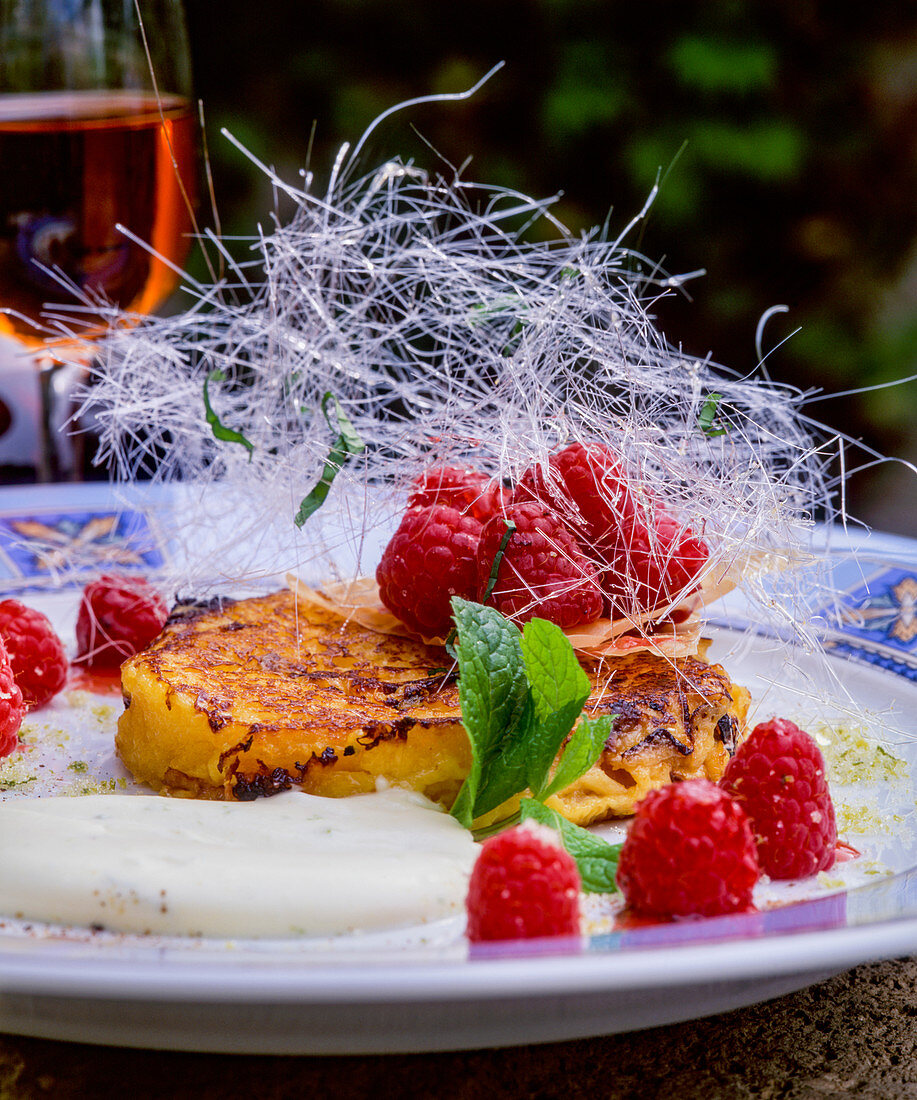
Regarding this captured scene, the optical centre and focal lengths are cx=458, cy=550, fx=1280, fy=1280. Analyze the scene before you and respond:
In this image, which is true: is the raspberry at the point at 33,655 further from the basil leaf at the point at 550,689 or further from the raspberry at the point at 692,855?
the raspberry at the point at 692,855

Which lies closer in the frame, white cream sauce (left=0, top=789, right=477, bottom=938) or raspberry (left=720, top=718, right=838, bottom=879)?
white cream sauce (left=0, top=789, right=477, bottom=938)

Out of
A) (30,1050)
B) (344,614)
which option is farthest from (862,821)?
(30,1050)

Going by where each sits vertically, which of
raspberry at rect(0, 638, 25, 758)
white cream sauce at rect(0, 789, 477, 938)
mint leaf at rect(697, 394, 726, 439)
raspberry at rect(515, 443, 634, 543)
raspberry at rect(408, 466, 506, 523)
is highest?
mint leaf at rect(697, 394, 726, 439)

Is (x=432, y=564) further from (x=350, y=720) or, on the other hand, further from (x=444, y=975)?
(x=444, y=975)

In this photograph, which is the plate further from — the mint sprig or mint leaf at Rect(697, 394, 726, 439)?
mint leaf at Rect(697, 394, 726, 439)

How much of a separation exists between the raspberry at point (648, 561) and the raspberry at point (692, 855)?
Result: 1.70ft

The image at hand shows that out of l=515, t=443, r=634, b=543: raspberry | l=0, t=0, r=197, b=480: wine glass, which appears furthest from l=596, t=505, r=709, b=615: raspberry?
l=0, t=0, r=197, b=480: wine glass

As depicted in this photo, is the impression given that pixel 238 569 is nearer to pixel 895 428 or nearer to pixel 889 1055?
pixel 889 1055

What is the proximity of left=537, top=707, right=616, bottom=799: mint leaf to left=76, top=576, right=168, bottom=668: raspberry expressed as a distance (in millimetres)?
1018

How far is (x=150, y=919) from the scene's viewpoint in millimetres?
1333

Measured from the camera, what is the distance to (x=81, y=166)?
2.39 meters

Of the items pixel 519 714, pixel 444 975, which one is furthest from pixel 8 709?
pixel 444 975

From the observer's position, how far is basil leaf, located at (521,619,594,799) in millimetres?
1499

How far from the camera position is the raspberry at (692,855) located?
4.30 feet
